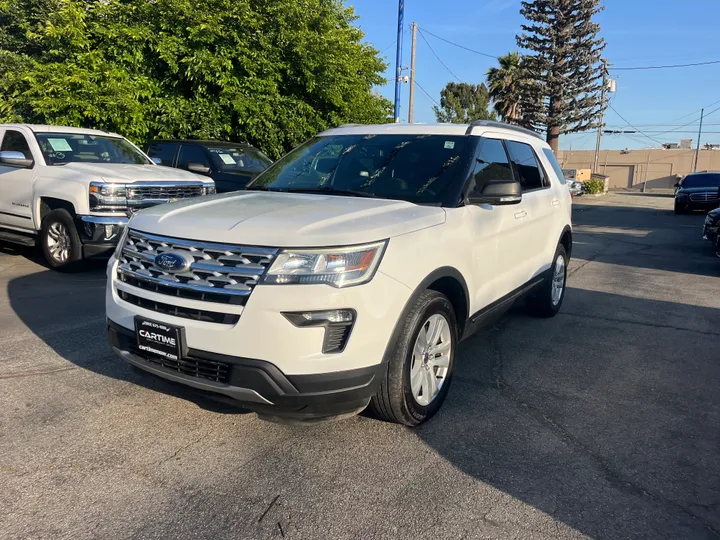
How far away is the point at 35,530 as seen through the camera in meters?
2.48

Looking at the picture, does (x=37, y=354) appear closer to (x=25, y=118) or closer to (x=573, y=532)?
(x=573, y=532)

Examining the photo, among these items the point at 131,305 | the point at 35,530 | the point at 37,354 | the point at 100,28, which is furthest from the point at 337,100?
the point at 35,530

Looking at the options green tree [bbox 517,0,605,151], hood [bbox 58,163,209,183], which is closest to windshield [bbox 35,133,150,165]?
hood [bbox 58,163,209,183]

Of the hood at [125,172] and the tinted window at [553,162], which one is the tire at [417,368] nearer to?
the tinted window at [553,162]

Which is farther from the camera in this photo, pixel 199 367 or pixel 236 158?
pixel 236 158

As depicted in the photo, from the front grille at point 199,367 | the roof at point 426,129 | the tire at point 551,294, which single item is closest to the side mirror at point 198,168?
the roof at point 426,129

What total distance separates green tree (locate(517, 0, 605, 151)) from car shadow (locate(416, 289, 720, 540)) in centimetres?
3506

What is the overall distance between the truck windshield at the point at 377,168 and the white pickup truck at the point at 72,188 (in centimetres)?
335

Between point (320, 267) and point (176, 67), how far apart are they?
11.4 m

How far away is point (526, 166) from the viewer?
5320mm

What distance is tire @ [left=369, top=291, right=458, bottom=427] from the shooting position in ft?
10.3

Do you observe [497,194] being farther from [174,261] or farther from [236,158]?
[236,158]

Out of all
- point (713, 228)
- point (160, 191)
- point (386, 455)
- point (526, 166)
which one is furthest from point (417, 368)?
point (713, 228)

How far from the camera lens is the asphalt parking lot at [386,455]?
261 cm
